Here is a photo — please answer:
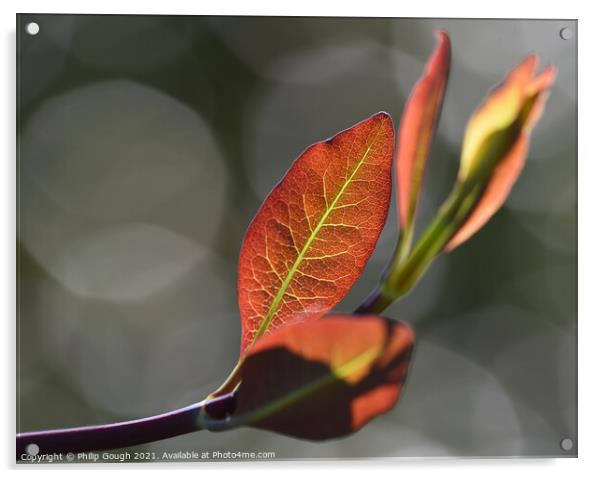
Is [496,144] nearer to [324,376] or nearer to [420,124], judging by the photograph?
[420,124]

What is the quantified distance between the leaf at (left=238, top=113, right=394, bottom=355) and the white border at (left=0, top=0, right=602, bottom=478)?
1.83 ft

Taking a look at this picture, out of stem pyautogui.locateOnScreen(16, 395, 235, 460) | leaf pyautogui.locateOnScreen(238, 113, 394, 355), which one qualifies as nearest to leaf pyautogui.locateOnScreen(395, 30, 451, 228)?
leaf pyautogui.locateOnScreen(238, 113, 394, 355)

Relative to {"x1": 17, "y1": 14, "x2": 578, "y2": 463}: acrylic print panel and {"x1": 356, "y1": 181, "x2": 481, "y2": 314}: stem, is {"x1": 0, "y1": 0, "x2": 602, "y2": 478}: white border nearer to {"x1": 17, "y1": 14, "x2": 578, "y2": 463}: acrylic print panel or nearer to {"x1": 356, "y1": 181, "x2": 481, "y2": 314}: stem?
{"x1": 17, "y1": 14, "x2": 578, "y2": 463}: acrylic print panel

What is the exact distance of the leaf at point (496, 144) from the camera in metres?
0.34

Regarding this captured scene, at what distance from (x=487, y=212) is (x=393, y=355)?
119 millimetres

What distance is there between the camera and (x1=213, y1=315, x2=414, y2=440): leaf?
11.4 inches

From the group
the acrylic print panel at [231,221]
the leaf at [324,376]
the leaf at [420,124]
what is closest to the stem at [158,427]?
the leaf at [324,376]

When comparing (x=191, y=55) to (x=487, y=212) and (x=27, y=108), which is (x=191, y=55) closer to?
(x=27, y=108)

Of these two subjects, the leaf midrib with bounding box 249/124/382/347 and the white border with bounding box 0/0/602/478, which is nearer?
the leaf midrib with bounding box 249/124/382/347
